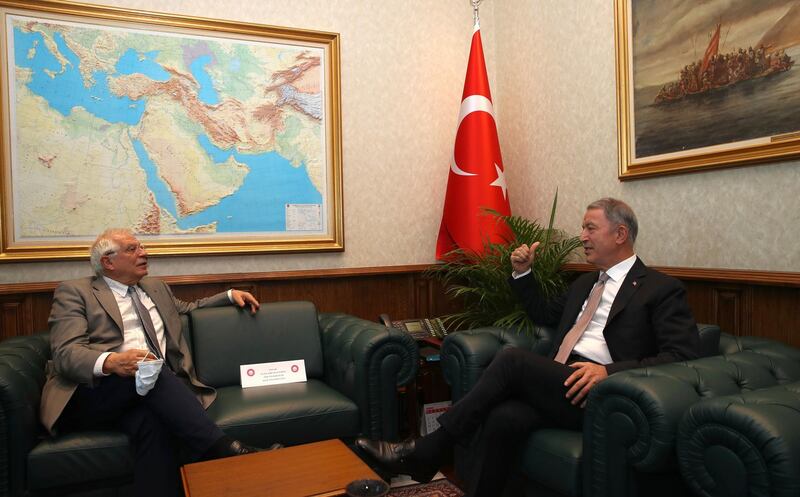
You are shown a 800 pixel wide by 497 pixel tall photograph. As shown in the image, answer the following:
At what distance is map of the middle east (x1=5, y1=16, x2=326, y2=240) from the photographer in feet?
10.1

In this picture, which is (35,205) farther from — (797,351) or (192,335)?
(797,351)

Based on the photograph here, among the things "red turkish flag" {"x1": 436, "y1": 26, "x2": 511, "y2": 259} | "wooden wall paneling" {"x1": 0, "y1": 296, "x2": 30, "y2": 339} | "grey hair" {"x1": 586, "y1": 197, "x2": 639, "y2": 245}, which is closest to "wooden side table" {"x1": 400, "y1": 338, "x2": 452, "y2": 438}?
"red turkish flag" {"x1": 436, "y1": 26, "x2": 511, "y2": 259}

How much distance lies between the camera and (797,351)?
2176 millimetres

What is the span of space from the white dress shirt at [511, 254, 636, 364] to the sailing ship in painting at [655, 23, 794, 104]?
88 cm

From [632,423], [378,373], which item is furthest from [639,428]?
[378,373]

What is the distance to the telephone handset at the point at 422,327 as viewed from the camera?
349 centimetres

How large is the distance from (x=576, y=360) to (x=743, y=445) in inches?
38.6

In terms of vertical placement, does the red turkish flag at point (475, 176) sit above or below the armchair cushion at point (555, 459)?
above

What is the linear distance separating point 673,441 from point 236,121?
9.24ft

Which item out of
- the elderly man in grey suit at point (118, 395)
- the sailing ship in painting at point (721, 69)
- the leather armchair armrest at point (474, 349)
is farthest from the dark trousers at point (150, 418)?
the sailing ship in painting at point (721, 69)

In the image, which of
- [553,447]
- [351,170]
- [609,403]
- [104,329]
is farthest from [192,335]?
[609,403]

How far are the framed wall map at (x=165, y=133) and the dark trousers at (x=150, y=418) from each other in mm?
1075

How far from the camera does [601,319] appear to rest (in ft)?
8.02

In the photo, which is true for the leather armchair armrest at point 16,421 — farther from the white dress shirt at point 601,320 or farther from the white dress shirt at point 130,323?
the white dress shirt at point 601,320
